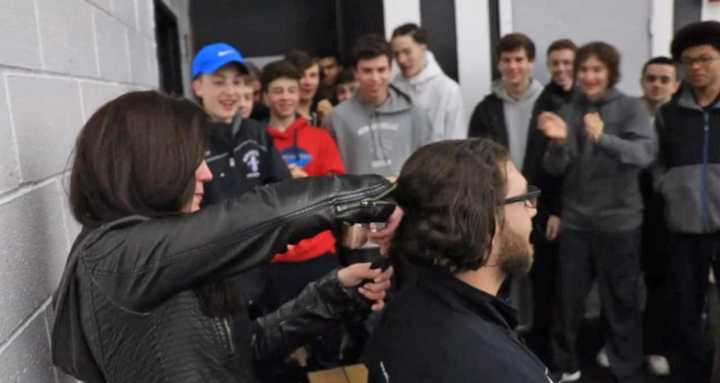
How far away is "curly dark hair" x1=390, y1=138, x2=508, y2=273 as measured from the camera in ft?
3.98

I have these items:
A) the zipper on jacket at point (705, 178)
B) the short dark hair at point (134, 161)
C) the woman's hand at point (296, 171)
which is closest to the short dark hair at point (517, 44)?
the zipper on jacket at point (705, 178)

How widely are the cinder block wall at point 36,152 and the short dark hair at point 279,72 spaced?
118 cm

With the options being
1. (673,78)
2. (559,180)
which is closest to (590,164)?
(559,180)

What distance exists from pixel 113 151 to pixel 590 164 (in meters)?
2.23

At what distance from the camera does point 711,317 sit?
315 centimetres

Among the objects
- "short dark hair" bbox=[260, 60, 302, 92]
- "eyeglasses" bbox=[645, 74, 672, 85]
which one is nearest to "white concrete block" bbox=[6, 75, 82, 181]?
"short dark hair" bbox=[260, 60, 302, 92]

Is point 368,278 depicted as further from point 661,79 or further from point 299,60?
point 661,79

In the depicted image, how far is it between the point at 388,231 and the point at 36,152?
2.06 feet

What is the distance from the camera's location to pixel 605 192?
8.96 feet

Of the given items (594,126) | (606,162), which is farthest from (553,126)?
(606,162)

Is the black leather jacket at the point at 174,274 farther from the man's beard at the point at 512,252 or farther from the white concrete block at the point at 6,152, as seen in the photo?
the man's beard at the point at 512,252

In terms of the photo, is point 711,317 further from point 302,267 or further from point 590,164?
point 302,267

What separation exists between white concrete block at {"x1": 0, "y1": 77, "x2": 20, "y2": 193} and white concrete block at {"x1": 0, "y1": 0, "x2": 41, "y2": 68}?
6 centimetres

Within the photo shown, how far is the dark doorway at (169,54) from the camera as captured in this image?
4.38m
